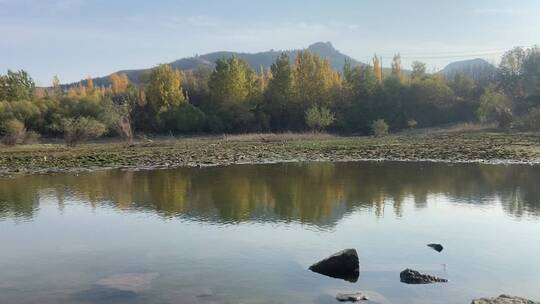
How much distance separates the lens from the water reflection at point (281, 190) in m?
20.7

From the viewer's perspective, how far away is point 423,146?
156 ft

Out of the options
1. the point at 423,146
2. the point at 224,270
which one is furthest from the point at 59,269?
the point at 423,146

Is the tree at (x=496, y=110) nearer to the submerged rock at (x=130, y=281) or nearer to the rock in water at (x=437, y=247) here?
the rock in water at (x=437, y=247)

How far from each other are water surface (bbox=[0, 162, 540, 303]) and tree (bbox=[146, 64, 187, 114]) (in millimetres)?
51951

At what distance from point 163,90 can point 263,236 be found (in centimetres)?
6826

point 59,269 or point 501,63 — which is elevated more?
point 501,63

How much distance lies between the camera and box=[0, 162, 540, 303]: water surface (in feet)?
38.1

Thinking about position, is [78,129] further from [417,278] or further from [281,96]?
[417,278]

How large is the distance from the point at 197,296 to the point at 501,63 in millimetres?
94768

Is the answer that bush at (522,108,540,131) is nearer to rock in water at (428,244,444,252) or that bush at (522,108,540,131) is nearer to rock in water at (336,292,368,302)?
rock in water at (428,244,444,252)

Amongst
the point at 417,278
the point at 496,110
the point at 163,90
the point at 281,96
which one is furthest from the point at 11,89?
the point at 417,278

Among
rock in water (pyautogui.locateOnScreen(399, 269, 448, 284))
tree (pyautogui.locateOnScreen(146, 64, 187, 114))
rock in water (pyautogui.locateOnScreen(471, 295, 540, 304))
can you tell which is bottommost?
rock in water (pyautogui.locateOnScreen(399, 269, 448, 284))

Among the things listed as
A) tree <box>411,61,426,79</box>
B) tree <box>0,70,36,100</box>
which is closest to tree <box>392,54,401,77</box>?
tree <box>411,61,426,79</box>

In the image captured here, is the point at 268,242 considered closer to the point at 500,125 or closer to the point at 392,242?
the point at 392,242
